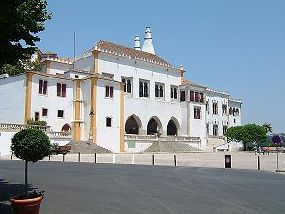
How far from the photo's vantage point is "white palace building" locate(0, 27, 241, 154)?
47.1 m

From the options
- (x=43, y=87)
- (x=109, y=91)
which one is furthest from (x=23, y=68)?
(x=109, y=91)

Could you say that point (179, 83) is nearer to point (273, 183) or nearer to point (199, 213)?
point (273, 183)

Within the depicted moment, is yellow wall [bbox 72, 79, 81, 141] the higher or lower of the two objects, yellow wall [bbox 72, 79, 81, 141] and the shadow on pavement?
the higher

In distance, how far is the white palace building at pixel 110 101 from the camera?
4706cm

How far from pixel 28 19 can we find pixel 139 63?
49.3 metres

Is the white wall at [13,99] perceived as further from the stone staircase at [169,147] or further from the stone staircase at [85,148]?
the stone staircase at [169,147]

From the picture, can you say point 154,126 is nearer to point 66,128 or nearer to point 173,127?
point 173,127

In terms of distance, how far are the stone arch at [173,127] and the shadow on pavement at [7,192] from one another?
168ft

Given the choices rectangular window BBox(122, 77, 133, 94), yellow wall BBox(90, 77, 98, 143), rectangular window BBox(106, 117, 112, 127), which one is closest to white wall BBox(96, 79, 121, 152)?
rectangular window BBox(106, 117, 112, 127)

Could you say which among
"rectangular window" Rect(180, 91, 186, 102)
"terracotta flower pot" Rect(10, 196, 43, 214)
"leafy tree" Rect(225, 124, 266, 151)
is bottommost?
"terracotta flower pot" Rect(10, 196, 43, 214)

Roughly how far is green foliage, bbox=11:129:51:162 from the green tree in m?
2.25

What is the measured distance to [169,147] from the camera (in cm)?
5706

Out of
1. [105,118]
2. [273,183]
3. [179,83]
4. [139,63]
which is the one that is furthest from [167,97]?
[273,183]

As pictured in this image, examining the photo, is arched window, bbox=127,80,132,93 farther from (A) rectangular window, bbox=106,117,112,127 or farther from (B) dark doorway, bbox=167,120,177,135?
(B) dark doorway, bbox=167,120,177,135
